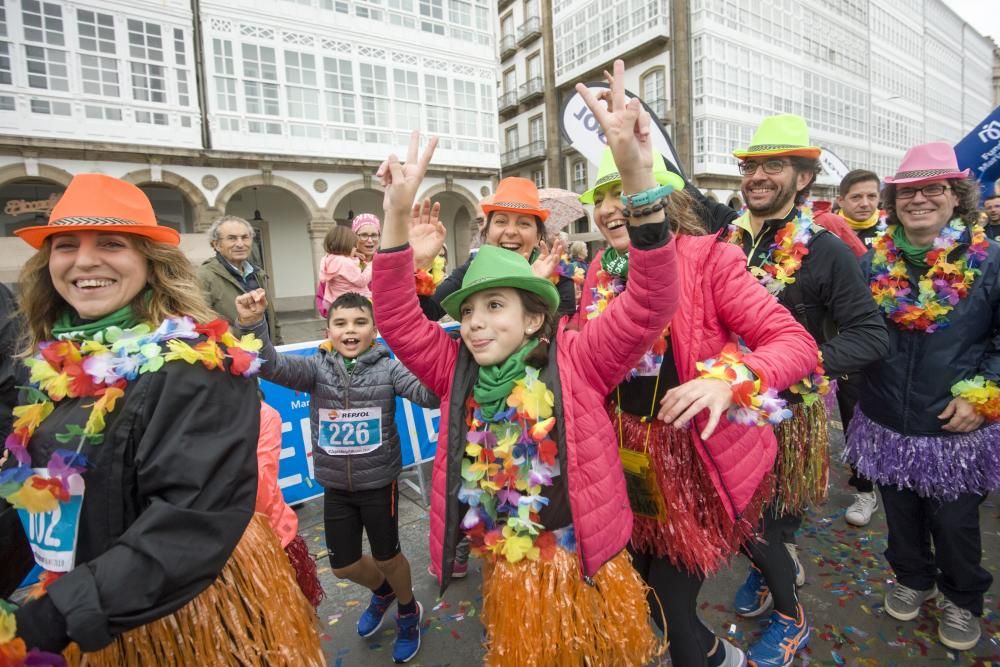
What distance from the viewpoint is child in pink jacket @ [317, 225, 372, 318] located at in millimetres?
4637

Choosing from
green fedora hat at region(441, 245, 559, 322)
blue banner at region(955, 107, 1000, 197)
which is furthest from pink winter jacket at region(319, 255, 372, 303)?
blue banner at region(955, 107, 1000, 197)

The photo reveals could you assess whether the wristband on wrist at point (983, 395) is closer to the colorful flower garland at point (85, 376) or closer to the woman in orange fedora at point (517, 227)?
the woman in orange fedora at point (517, 227)

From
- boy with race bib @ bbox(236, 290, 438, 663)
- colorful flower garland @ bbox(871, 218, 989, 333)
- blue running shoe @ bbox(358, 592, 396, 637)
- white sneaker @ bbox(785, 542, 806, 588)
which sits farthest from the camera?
white sneaker @ bbox(785, 542, 806, 588)

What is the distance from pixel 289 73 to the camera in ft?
49.2

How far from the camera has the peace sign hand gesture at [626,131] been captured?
132 cm

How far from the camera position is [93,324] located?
1.50 metres

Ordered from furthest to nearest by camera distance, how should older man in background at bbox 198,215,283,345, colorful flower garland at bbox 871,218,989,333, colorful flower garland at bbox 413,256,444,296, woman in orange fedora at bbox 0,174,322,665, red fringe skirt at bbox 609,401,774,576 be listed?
older man in background at bbox 198,215,283,345
colorful flower garland at bbox 871,218,989,333
colorful flower garland at bbox 413,256,444,296
red fringe skirt at bbox 609,401,774,576
woman in orange fedora at bbox 0,174,322,665

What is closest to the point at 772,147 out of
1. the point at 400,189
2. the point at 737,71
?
the point at 400,189

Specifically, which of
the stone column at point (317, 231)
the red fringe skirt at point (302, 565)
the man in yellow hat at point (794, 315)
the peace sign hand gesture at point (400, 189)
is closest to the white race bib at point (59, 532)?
the red fringe skirt at point (302, 565)

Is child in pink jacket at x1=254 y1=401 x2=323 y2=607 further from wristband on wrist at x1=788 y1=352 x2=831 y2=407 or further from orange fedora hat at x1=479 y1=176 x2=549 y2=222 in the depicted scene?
wristband on wrist at x1=788 y1=352 x2=831 y2=407

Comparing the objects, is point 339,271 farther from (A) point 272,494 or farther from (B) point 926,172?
(B) point 926,172

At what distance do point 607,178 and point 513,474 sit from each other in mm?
1166

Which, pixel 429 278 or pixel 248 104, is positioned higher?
pixel 248 104

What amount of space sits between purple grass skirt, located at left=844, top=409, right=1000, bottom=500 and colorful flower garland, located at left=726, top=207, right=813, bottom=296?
98cm
